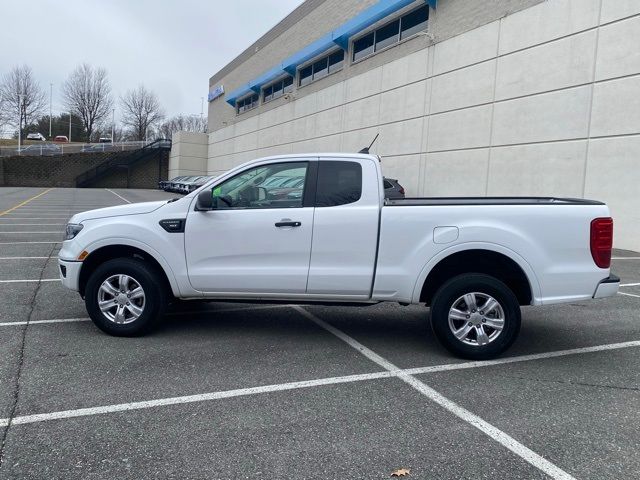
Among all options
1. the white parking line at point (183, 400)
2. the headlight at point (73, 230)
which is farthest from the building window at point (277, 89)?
the white parking line at point (183, 400)

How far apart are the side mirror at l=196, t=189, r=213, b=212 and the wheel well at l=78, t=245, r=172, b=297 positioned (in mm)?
782

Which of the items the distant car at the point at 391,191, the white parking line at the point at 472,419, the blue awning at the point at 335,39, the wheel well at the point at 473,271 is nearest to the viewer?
the white parking line at the point at 472,419

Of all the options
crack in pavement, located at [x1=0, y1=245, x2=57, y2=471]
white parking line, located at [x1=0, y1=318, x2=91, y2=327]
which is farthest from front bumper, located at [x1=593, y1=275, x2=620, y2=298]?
white parking line, located at [x1=0, y1=318, x2=91, y2=327]

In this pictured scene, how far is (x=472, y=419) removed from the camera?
3582 mm

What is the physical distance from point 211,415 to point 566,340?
3937mm

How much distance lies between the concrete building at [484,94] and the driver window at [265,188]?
35.0ft

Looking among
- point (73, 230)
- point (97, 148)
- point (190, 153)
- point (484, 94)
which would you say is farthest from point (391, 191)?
point (97, 148)

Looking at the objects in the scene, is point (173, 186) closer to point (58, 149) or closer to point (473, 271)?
point (58, 149)

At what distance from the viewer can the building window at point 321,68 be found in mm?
26327

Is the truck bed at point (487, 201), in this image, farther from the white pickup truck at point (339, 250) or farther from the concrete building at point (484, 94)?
the concrete building at point (484, 94)

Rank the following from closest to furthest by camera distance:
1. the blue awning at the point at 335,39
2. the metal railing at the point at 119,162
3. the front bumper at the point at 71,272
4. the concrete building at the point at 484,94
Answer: the front bumper at the point at 71,272 → the concrete building at the point at 484,94 → the blue awning at the point at 335,39 → the metal railing at the point at 119,162

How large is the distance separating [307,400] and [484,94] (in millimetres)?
15108

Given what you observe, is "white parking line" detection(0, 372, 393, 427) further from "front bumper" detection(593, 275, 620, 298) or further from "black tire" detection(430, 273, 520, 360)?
"front bumper" detection(593, 275, 620, 298)

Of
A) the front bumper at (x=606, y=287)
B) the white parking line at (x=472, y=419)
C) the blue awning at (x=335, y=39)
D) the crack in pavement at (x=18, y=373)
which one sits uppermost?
the blue awning at (x=335, y=39)
